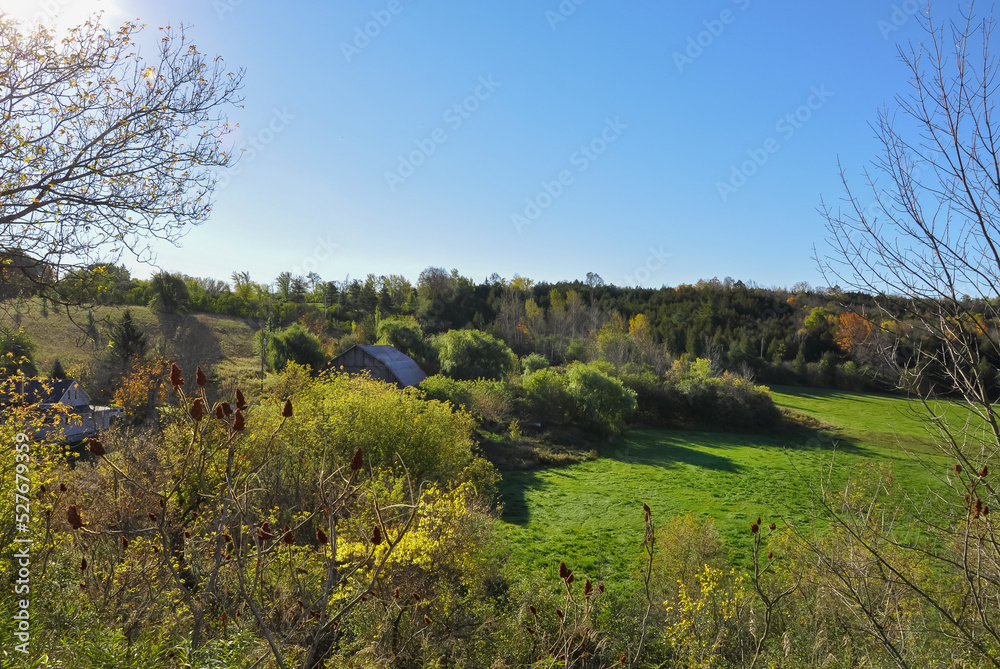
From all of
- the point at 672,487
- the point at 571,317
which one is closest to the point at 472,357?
the point at 672,487

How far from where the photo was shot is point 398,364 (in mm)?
28844

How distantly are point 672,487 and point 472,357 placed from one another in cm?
1607

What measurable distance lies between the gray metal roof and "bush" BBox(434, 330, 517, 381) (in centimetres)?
286

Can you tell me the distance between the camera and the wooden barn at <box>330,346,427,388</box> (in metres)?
27.2

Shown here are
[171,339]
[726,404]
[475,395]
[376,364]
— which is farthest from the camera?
[171,339]

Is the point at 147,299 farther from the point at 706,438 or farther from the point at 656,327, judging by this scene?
the point at 656,327

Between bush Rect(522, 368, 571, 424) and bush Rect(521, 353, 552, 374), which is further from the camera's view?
bush Rect(521, 353, 552, 374)

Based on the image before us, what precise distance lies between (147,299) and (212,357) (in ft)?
53.6

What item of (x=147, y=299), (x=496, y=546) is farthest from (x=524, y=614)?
(x=147, y=299)

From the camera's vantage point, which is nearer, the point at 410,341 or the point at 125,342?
the point at 125,342

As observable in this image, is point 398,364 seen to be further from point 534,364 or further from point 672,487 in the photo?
point 672,487

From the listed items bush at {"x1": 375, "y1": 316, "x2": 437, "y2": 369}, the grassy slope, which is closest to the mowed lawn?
bush at {"x1": 375, "y1": 316, "x2": 437, "y2": 369}

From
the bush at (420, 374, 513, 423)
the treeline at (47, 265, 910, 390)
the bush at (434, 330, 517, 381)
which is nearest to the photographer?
the bush at (420, 374, 513, 423)

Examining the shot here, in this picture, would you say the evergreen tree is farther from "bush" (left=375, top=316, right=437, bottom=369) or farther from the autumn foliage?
the autumn foliage
